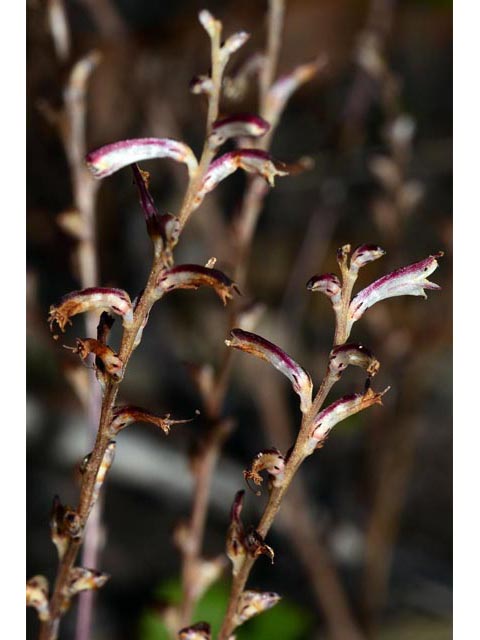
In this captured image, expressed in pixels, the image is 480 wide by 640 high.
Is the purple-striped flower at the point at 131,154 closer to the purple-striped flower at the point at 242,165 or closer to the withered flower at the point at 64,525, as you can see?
the purple-striped flower at the point at 242,165

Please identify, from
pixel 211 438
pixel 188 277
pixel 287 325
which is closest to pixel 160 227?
pixel 188 277

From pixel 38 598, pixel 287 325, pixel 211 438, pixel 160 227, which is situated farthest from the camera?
pixel 287 325

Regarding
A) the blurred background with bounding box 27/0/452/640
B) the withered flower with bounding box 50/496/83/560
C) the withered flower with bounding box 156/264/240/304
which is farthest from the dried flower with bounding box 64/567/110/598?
the blurred background with bounding box 27/0/452/640

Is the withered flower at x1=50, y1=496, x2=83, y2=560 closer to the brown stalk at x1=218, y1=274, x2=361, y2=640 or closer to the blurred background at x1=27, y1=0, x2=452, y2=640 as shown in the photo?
the brown stalk at x1=218, y1=274, x2=361, y2=640

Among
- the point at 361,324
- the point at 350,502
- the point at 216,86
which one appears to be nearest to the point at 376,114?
the point at 361,324

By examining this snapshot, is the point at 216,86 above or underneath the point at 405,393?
underneath

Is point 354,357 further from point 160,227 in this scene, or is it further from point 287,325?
point 287,325
